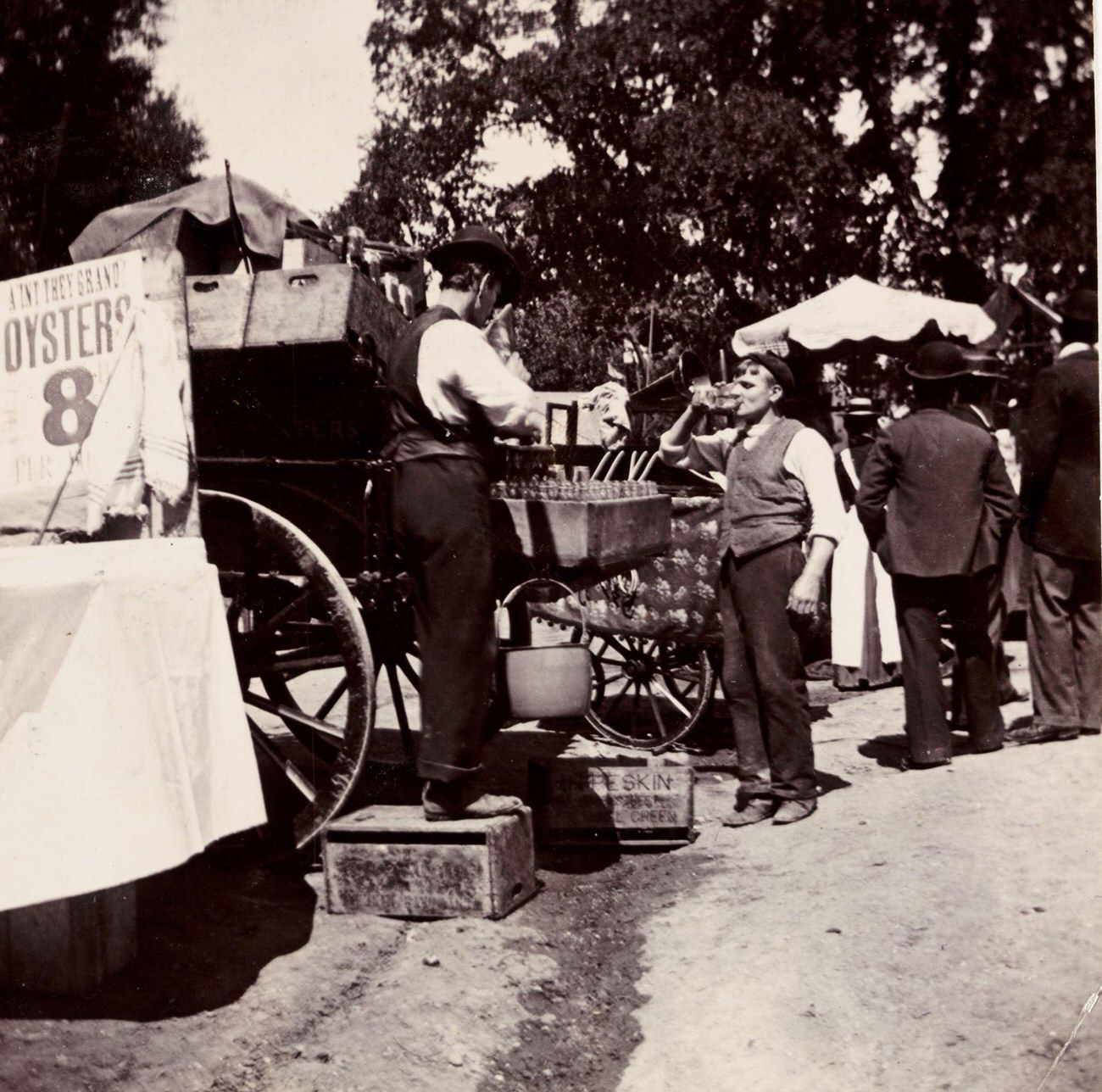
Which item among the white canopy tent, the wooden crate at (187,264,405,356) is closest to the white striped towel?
the wooden crate at (187,264,405,356)

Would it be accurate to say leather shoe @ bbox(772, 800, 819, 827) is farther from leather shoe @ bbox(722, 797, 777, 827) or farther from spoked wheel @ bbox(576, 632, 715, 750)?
spoked wheel @ bbox(576, 632, 715, 750)

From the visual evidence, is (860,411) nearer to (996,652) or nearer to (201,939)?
(996,652)

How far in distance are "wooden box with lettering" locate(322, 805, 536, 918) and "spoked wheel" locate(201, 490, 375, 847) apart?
0.22 meters

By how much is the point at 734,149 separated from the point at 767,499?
1186 cm

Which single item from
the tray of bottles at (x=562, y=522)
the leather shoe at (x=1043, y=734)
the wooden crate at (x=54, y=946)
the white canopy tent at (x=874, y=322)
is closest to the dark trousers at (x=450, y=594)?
the tray of bottles at (x=562, y=522)

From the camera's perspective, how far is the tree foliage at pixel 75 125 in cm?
664

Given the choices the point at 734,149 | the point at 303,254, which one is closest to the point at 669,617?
the point at 303,254

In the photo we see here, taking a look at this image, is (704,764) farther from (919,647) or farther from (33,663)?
(33,663)

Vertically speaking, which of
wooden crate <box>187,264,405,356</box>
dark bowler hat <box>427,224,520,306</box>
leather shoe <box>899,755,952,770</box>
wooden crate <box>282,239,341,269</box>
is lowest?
leather shoe <box>899,755,952,770</box>

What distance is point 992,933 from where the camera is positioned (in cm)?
358

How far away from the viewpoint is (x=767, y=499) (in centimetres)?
502

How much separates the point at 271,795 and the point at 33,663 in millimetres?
2419

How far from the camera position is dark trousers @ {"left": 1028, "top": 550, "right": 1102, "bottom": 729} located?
223 inches

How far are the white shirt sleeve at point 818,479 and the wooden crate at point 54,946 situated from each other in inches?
116
